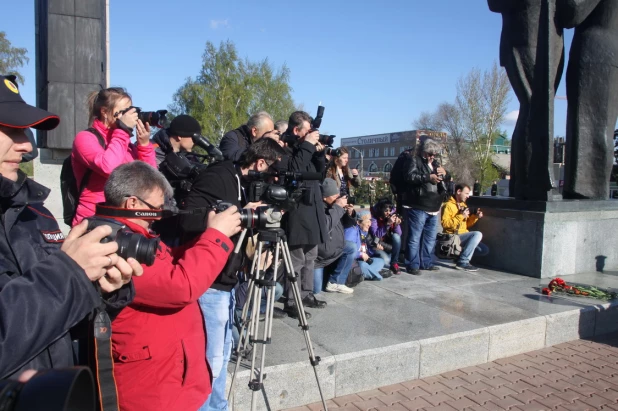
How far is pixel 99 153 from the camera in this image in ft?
10.6

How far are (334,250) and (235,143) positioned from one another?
5.44 ft

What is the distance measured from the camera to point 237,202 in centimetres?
324

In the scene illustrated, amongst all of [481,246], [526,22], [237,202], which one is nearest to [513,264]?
[481,246]

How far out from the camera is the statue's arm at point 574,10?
678cm

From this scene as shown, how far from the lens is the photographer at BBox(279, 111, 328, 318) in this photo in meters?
4.59

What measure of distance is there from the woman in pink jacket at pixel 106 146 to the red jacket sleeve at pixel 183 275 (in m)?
1.39

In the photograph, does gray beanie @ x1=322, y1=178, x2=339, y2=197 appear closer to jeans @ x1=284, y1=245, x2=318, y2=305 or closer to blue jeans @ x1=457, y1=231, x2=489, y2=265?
jeans @ x1=284, y1=245, x2=318, y2=305

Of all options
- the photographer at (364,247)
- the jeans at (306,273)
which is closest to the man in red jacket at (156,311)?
the jeans at (306,273)

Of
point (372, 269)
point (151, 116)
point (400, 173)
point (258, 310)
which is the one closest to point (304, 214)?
point (258, 310)

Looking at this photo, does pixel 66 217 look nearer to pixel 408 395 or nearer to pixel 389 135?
pixel 408 395

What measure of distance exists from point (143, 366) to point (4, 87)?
3.95 ft

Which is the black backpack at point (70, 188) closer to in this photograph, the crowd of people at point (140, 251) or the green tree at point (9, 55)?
the crowd of people at point (140, 251)

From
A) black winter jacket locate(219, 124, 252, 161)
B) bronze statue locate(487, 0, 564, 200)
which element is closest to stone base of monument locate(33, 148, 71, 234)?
black winter jacket locate(219, 124, 252, 161)

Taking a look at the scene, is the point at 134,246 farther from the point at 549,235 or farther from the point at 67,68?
the point at 549,235
